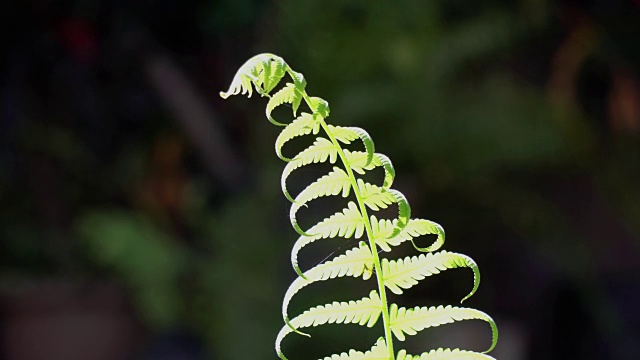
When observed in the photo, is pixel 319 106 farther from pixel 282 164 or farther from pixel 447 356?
pixel 282 164

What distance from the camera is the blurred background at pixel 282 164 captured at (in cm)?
182

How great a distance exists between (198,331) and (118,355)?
286mm

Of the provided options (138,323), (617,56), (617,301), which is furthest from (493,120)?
(138,323)

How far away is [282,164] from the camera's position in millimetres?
1847

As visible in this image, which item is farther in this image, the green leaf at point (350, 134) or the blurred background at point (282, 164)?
the blurred background at point (282, 164)

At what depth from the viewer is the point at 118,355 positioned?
2205 mm

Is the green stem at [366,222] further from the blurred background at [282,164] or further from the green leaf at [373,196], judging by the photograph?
the blurred background at [282,164]

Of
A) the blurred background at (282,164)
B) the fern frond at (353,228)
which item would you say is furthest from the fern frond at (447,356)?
the blurred background at (282,164)

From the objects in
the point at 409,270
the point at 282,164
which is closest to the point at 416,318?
the point at 409,270

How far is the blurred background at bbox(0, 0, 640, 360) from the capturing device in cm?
182

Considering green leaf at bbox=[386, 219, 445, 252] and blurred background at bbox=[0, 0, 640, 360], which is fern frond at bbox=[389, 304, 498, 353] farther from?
blurred background at bbox=[0, 0, 640, 360]

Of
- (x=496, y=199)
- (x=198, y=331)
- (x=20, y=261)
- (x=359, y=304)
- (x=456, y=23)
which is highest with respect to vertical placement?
(x=456, y=23)

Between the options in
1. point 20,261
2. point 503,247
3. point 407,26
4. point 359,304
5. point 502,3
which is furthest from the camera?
point 20,261

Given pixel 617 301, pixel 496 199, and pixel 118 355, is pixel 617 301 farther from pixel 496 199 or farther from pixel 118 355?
pixel 118 355
